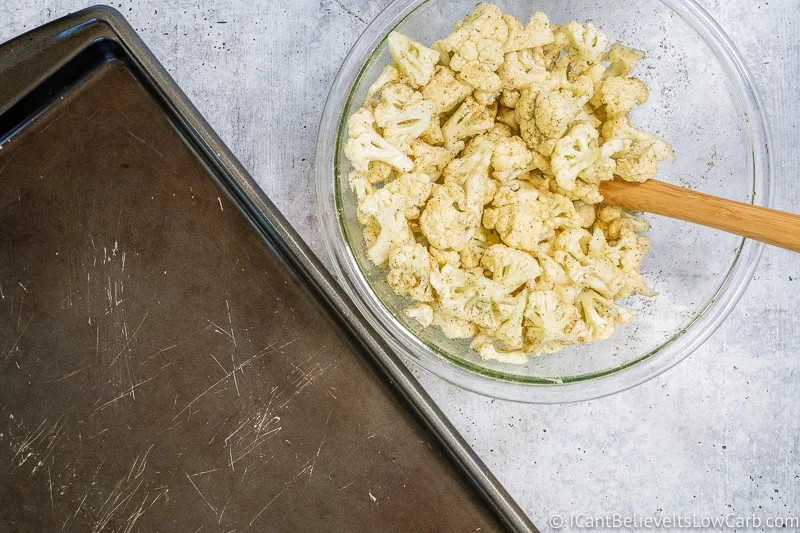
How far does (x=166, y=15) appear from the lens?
1109 millimetres

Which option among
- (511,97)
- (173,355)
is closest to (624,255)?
(511,97)

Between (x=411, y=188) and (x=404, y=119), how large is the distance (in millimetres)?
94

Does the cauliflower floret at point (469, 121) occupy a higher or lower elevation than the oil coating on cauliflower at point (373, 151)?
lower

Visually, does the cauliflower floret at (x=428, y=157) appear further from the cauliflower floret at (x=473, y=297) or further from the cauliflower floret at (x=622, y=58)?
the cauliflower floret at (x=622, y=58)

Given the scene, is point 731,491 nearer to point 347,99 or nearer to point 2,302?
point 347,99

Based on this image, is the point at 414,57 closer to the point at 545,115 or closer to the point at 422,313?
the point at 545,115

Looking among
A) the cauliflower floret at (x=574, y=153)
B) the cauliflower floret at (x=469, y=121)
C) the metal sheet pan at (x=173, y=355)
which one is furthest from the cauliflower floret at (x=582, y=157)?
the metal sheet pan at (x=173, y=355)

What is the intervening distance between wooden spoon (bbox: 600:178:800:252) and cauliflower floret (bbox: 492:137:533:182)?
123 mm

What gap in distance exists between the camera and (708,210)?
34.2 inches

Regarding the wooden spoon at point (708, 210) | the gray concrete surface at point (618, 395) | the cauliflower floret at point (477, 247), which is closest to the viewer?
the wooden spoon at point (708, 210)

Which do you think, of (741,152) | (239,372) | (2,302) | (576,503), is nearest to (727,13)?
(741,152)

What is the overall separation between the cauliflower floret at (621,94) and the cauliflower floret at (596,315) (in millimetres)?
253

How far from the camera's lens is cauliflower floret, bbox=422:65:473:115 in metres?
0.91

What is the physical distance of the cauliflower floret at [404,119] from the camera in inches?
35.3
